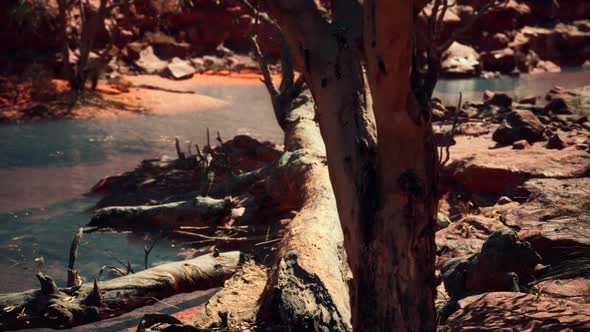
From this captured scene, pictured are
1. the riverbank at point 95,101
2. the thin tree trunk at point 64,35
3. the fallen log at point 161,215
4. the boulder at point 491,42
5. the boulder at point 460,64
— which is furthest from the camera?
the boulder at point 491,42

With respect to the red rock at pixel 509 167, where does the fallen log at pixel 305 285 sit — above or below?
below

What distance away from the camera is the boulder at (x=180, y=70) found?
19438mm

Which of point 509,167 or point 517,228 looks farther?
point 509,167

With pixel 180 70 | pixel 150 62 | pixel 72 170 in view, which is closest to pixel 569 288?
pixel 72 170

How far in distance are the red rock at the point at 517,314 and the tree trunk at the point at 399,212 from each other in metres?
0.53

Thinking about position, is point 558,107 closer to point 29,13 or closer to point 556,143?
point 556,143

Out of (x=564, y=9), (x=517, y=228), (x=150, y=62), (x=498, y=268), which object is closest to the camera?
(x=498, y=268)

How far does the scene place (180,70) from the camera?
65.1 feet

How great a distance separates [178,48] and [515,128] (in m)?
17.0

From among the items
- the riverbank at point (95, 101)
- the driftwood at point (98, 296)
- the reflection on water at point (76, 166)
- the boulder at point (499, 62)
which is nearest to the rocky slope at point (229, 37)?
the boulder at point (499, 62)

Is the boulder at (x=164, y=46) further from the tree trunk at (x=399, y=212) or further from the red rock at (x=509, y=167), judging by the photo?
the tree trunk at (x=399, y=212)

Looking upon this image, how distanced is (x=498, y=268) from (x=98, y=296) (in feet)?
7.19

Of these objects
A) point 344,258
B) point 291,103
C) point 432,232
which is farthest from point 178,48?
point 432,232

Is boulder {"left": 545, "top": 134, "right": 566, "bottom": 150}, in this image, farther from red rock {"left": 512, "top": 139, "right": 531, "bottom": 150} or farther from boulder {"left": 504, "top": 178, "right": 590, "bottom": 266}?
boulder {"left": 504, "top": 178, "right": 590, "bottom": 266}
